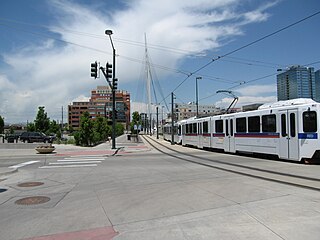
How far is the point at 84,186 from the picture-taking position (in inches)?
401

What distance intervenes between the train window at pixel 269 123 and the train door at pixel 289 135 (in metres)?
0.59

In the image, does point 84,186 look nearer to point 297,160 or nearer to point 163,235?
point 163,235

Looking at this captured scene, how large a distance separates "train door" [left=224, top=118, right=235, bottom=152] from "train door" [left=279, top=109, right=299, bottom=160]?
219 inches

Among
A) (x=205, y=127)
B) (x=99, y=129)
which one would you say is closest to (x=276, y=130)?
(x=205, y=127)

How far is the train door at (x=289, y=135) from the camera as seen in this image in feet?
51.0


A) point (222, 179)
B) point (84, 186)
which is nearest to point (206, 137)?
point (222, 179)

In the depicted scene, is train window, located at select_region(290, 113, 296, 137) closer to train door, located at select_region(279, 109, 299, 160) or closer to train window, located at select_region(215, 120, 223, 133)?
train door, located at select_region(279, 109, 299, 160)

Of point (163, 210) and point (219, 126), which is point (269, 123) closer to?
point (219, 126)

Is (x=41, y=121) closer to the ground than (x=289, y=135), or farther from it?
farther from it

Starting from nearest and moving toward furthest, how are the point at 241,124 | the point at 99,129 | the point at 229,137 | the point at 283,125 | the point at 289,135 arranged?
the point at 289,135 < the point at 283,125 < the point at 241,124 < the point at 229,137 < the point at 99,129

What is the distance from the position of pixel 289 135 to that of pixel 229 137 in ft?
22.5

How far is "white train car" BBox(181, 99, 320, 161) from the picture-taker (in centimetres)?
1511

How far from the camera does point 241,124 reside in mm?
20656

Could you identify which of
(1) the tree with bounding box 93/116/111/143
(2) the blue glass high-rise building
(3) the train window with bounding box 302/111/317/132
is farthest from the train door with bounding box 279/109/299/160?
(1) the tree with bounding box 93/116/111/143
